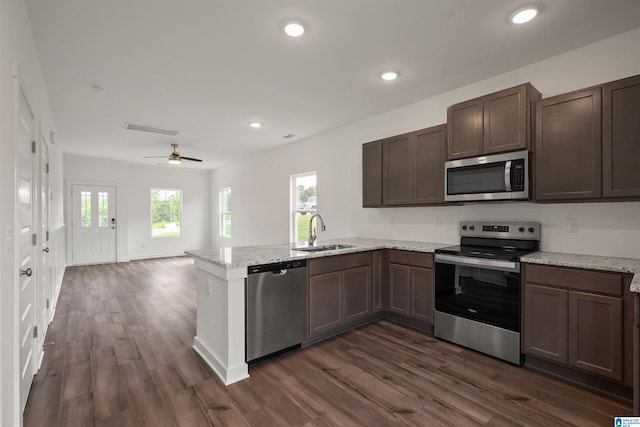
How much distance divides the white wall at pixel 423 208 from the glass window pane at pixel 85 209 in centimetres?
368

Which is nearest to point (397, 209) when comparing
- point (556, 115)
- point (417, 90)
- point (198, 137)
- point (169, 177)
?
point (417, 90)

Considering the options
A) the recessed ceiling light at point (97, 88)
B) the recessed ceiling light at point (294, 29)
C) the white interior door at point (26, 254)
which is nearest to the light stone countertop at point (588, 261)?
the recessed ceiling light at point (294, 29)

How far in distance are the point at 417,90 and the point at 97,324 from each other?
453 centimetres

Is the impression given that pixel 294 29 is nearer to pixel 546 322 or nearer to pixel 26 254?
A: pixel 26 254

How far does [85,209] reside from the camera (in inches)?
284

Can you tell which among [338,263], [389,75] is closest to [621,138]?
[389,75]

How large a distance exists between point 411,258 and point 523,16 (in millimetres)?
2218

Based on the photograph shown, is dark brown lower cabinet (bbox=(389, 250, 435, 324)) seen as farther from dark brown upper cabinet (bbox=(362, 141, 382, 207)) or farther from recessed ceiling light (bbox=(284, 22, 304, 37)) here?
A: recessed ceiling light (bbox=(284, 22, 304, 37))

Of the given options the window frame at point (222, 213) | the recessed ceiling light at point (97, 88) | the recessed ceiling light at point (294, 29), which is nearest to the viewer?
the recessed ceiling light at point (294, 29)

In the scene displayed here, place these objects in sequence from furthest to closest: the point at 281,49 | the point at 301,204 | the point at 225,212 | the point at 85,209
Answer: the point at 225,212 < the point at 85,209 < the point at 301,204 < the point at 281,49

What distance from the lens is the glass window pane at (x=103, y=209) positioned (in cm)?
740

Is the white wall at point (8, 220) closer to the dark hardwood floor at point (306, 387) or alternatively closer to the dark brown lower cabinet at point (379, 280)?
the dark hardwood floor at point (306, 387)

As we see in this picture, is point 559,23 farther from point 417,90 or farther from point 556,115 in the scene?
point 417,90

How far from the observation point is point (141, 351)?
110 inches
